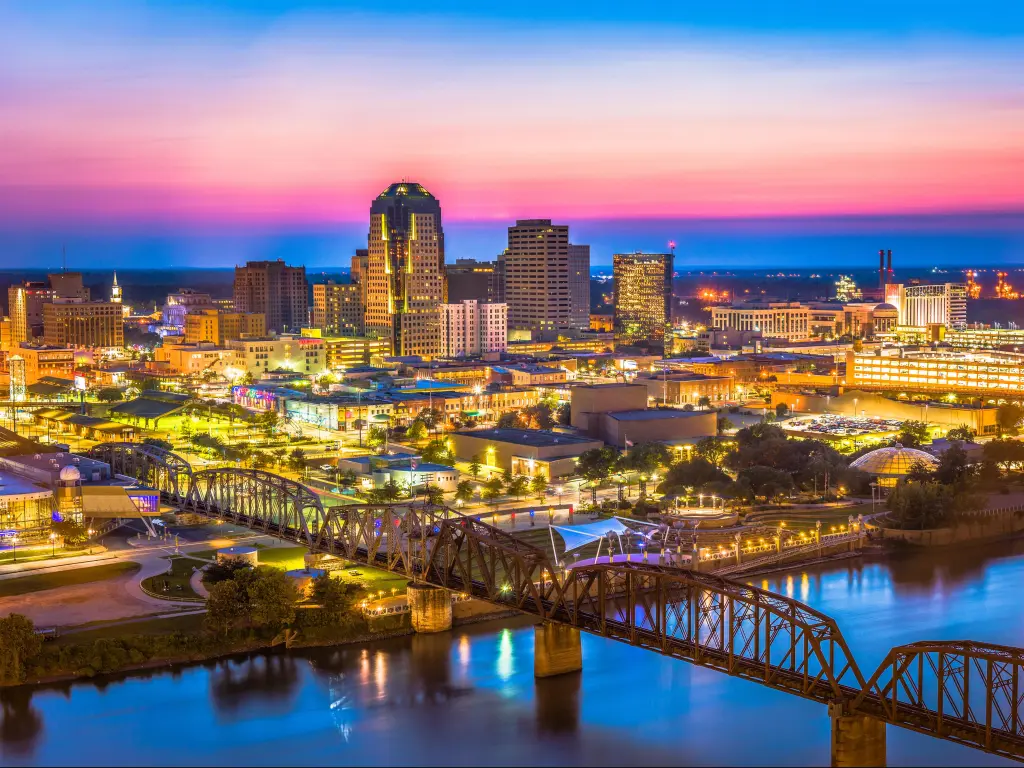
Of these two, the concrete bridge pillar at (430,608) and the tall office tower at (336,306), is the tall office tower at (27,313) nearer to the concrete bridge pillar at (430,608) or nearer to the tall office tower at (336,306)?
the tall office tower at (336,306)

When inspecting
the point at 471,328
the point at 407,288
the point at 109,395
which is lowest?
the point at 109,395

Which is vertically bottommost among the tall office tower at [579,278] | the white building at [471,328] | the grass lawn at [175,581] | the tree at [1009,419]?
the grass lawn at [175,581]

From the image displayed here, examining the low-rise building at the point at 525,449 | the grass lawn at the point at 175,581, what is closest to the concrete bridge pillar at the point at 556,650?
the grass lawn at the point at 175,581

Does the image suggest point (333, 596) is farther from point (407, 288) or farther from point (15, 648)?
point (407, 288)

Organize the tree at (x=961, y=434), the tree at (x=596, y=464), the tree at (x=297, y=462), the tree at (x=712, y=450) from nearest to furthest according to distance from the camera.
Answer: the tree at (x=596, y=464), the tree at (x=297, y=462), the tree at (x=712, y=450), the tree at (x=961, y=434)

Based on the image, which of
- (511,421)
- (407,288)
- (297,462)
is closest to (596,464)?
(297,462)
